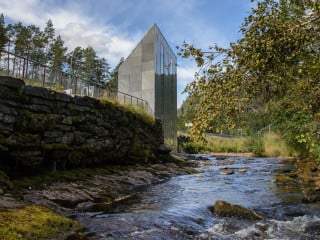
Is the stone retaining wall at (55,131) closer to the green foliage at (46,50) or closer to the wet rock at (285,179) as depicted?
the wet rock at (285,179)

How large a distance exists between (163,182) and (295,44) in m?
8.00

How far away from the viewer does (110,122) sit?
12570 mm

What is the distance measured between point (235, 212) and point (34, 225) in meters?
4.07

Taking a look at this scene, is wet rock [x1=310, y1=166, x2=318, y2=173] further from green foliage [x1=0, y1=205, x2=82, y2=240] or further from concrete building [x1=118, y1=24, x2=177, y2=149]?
concrete building [x1=118, y1=24, x2=177, y2=149]

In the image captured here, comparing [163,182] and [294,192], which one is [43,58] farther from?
[294,192]

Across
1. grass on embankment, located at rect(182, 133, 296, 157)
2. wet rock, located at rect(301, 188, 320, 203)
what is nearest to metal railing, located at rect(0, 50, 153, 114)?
grass on embankment, located at rect(182, 133, 296, 157)

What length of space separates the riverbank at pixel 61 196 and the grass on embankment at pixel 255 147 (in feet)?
25.0

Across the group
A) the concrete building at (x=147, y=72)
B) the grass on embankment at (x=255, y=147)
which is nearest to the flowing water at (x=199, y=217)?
the grass on embankment at (x=255, y=147)

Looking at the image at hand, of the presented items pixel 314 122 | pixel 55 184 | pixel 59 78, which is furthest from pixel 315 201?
pixel 59 78

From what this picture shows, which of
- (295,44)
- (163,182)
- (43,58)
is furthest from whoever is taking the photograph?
(43,58)

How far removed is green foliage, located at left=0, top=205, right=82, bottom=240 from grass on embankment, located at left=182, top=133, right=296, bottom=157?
41.0ft

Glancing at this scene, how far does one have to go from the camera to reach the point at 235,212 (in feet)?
22.4

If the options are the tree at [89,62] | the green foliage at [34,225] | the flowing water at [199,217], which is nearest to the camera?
the green foliage at [34,225]

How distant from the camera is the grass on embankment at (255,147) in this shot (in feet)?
80.8
